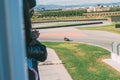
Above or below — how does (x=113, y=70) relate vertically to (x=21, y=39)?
below

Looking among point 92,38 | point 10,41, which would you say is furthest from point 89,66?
point 92,38

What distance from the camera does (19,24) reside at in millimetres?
943

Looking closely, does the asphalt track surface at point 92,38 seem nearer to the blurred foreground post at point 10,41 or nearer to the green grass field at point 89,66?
the green grass field at point 89,66

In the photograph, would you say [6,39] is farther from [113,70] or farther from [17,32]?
[113,70]

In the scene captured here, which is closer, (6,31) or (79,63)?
(6,31)

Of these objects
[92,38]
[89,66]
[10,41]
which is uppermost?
[10,41]

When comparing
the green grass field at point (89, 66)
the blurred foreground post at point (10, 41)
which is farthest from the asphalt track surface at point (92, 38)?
the blurred foreground post at point (10, 41)

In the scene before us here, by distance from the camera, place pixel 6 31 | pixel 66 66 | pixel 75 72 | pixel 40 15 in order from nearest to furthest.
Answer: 1. pixel 6 31
2. pixel 75 72
3. pixel 66 66
4. pixel 40 15

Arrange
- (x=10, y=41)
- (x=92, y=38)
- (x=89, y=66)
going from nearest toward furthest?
(x=10, y=41) < (x=89, y=66) < (x=92, y=38)

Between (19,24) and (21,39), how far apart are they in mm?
40

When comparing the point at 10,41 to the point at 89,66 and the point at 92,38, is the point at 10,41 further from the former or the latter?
the point at 92,38

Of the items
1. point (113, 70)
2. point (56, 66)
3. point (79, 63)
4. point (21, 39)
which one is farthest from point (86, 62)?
point (21, 39)

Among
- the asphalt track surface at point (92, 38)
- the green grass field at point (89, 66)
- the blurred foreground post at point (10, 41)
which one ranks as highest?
the blurred foreground post at point (10, 41)

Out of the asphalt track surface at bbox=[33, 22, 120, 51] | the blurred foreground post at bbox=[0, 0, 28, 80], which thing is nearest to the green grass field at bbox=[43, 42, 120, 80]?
the asphalt track surface at bbox=[33, 22, 120, 51]
